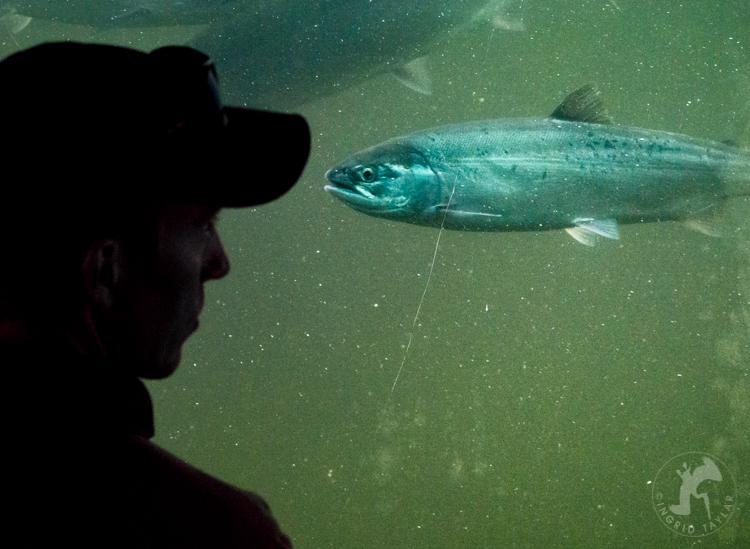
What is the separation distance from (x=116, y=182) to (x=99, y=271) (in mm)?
99

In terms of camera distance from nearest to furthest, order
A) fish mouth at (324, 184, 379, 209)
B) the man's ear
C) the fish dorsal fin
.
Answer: the man's ear, fish mouth at (324, 184, 379, 209), the fish dorsal fin

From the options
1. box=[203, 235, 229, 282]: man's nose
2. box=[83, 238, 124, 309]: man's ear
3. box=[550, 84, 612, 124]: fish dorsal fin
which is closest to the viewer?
box=[83, 238, 124, 309]: man's ear

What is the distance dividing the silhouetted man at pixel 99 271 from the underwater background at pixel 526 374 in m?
2.09

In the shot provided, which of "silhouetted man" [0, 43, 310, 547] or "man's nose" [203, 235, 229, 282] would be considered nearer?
"silhouetted man" [0, 43, 310, 547]

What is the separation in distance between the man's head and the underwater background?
2064 mm

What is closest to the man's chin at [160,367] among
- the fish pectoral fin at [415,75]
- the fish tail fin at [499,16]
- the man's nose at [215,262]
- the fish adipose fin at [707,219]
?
the man's nose at [215,262]

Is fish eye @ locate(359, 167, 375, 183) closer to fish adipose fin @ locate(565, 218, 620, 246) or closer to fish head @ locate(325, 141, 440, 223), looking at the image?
fish head @ locate(325, 141, 440, 223)

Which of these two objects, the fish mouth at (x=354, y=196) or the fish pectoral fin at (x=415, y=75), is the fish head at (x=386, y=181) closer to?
the fish mouth at (x=354, y=196)

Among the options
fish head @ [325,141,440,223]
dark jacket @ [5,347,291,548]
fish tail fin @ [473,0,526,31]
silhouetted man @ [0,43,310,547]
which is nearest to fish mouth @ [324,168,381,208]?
fish head @ [325,141,440,223]

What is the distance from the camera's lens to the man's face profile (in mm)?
633

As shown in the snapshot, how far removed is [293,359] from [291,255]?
2937mm

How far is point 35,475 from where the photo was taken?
49 centimetres

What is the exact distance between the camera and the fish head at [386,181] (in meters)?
1.91

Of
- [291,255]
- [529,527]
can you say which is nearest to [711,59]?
[529,527]
